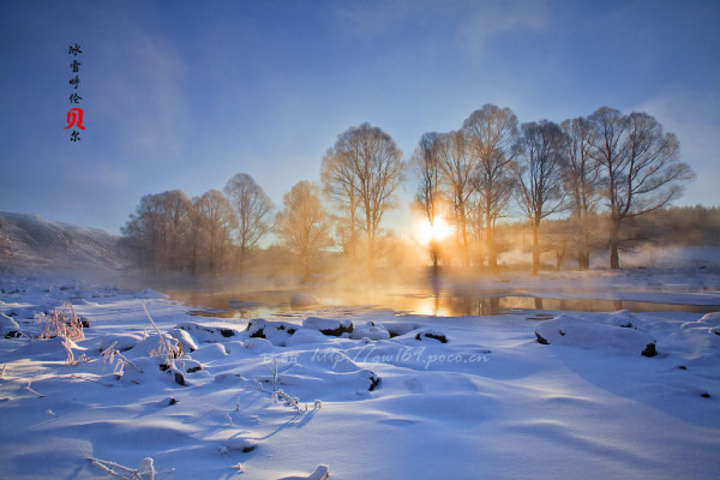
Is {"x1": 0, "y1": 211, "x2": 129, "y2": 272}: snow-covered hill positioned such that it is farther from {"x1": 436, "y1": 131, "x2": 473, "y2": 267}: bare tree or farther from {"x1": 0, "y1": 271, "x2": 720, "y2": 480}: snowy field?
{"x1": 0, "y1": 271, "x2": 720, "y2": 480}: snowy field

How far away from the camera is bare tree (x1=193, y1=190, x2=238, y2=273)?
98.1 ft

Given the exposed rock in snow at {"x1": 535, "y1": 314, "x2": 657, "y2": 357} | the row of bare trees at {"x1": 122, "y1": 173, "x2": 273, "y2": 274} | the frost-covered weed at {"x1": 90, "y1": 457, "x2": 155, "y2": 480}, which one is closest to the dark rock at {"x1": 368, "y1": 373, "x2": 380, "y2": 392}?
the frost-covered weed at {"x1": 90, "y1": 457, "x2": 155, "y2": 480}

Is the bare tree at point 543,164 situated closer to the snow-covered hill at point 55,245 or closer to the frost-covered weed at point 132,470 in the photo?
the frost-covered weed at point 132,470

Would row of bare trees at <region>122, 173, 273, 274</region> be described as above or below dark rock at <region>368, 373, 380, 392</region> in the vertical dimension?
above

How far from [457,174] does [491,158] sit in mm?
2395

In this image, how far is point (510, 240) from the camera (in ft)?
99.3

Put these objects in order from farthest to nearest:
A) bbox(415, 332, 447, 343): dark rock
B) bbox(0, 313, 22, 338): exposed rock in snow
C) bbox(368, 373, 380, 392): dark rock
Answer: bbox(415, 332, 447, 343): dark rock, bbox(0, 313, 22, 338): exposed rock in snow, bbox(368, 373, 380, 392): dark rock

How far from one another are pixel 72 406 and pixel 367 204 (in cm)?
2004

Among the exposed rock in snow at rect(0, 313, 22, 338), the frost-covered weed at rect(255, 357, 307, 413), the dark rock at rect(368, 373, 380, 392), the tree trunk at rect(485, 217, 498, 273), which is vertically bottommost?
the dark rock at rect(368, 373, 380, 392)

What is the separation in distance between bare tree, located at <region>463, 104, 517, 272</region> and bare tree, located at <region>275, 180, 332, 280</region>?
1283 cm

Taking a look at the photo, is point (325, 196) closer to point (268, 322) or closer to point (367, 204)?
point (367, 204)

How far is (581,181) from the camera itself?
70.3 ft

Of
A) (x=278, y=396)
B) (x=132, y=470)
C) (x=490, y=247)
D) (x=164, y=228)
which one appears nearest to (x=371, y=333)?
(x=278, y=396)

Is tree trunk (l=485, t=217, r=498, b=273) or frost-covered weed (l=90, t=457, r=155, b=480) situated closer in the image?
frost-covered weed (l=90, t=457, r=155, b=480)
